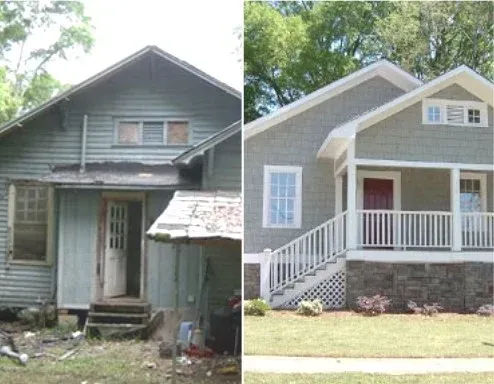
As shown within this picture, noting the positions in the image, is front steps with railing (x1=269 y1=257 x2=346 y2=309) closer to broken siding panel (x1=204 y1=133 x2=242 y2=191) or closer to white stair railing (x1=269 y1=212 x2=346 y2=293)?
white stair railing (x1=269 y1=212 x2=346 y2=293)

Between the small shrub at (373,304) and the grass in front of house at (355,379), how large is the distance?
0.28 metres

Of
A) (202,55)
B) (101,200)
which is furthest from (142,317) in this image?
(202,55)

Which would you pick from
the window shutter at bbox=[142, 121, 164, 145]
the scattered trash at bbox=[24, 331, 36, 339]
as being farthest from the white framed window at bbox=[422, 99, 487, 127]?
the scattered trash at bbox=[24, 331, 36, 339]

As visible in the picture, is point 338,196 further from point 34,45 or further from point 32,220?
point 34,45

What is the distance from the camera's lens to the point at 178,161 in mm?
3549

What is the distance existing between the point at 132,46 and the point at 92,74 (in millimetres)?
216

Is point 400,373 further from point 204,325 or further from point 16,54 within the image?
point 16,54

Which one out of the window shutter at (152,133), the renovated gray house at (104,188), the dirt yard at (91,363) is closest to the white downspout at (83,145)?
the renovated gray house at (104,188)

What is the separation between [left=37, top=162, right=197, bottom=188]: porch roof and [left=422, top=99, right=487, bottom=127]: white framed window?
3.61ft

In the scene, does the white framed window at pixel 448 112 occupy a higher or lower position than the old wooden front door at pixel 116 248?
higher

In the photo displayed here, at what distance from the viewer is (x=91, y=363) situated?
3482 millimetres

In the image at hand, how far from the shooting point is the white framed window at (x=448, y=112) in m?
3.70

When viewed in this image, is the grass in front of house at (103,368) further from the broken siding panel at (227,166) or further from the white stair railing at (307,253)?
the broken siding panel at (227,166)

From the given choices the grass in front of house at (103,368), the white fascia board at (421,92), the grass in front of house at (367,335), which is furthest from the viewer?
the white fascia board at (421,92)
